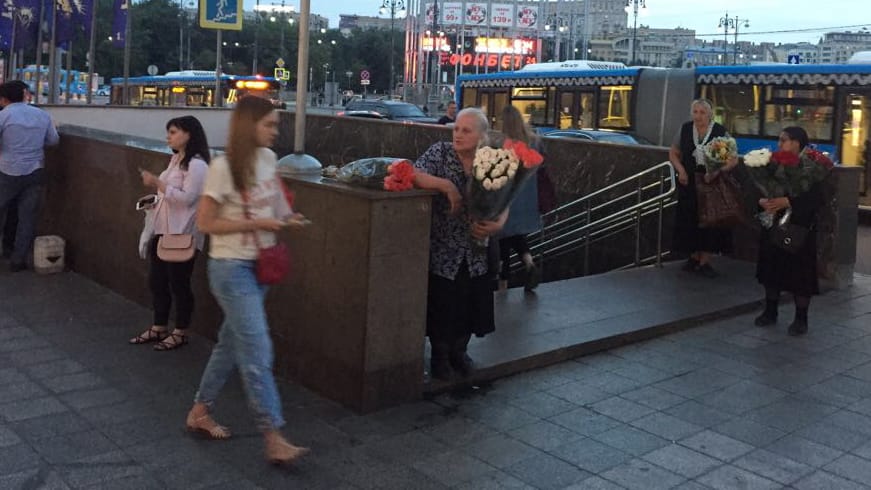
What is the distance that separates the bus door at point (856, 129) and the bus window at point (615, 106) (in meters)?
5.89

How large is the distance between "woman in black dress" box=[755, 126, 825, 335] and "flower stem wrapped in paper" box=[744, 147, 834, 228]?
6 centimetres

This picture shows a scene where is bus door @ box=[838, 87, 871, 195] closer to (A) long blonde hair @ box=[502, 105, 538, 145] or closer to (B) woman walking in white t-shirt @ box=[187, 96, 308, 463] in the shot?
(A) long blonde hair @ box=[502, 105, 538, 145]

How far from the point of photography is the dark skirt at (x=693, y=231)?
9312mm

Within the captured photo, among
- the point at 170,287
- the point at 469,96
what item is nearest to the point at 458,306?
the point at 170,287

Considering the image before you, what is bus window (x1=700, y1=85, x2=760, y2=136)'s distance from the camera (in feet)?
64.7

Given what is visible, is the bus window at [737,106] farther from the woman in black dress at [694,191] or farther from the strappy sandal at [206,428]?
the strappy sandal at [206,428]

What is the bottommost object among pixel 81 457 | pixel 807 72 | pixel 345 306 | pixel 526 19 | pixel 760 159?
pixel 81 457

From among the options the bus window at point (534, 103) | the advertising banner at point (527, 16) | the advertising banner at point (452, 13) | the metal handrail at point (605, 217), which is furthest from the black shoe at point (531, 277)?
the advertising banner at point (527, 16)

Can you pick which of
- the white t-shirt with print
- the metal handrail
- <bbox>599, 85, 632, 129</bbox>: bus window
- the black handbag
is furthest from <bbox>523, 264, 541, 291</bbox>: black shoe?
<bbox>599, 85, 632, 129</bbox>: bus window

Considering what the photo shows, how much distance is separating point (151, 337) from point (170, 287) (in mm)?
386

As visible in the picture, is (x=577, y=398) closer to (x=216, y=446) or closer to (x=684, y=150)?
(x=216, y=446)

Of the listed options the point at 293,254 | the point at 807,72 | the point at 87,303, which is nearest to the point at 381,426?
the point at 293,254

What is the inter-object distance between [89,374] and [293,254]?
61.3 inches

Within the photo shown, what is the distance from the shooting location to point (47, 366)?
6.15 meters
